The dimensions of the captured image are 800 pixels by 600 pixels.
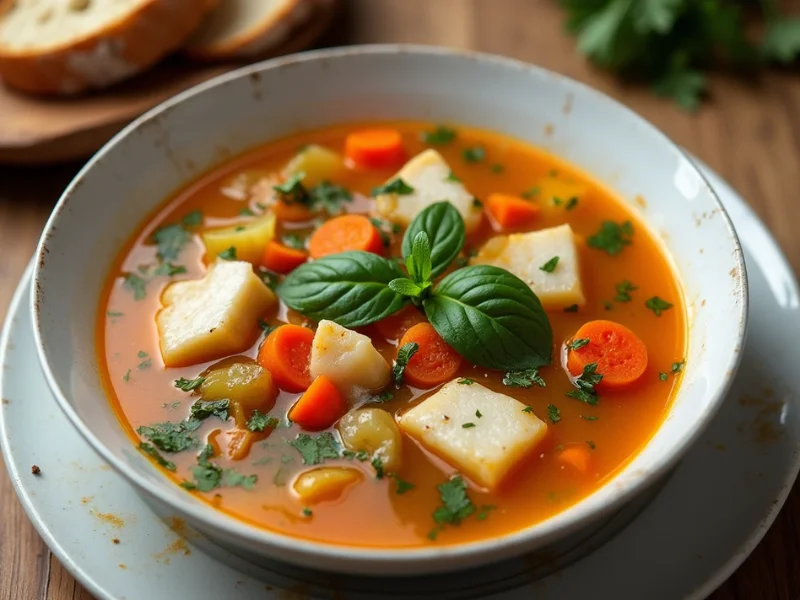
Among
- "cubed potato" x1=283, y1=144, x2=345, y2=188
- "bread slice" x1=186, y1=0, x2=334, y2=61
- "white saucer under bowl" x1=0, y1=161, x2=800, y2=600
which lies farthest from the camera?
"bread slice" x1=186, y1=0, x2=334, y2=61

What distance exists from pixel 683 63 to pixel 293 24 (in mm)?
2123

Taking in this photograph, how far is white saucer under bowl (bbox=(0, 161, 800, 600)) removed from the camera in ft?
8.15

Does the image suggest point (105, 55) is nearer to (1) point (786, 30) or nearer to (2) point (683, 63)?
(2) point (683, 63)

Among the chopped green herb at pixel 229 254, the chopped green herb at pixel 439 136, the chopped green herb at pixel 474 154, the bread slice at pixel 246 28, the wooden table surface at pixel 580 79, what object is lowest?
the wooden table surface at pixel 580 79

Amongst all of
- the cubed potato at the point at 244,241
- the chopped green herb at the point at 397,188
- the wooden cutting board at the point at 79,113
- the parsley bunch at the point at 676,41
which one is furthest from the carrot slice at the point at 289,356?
the parsley bunch at the point at 676,41

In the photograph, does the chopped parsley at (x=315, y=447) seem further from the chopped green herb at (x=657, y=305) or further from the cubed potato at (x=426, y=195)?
the chopped green herb at (x=657, y=305)

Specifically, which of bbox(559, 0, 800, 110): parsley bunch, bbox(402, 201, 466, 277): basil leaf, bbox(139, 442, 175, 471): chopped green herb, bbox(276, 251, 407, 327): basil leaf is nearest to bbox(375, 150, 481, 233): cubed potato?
bbox(402, 201, 466, 277): basil leaf

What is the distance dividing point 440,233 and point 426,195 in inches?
17.4

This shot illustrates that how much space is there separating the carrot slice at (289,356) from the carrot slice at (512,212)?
39.4 inches

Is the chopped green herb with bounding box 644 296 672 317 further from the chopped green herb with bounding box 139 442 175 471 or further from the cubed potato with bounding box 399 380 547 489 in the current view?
the chopped green herb with bounding box 139 442 175 471

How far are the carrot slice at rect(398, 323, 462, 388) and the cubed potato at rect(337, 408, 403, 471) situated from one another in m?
0.21

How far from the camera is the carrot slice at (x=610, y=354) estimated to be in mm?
2904

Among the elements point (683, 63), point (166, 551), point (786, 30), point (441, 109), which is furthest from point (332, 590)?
point (786, 30)

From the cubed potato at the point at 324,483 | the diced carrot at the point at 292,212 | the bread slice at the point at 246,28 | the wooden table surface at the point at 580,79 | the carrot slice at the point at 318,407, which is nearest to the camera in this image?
the cubed potato at the point at 324,483
